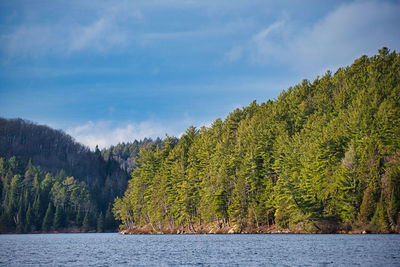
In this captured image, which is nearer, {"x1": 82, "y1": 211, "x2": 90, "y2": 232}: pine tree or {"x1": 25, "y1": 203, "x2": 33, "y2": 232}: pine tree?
{"x1": 25, "y1": 203, "x2": 33, "y2": 232}: pine tree

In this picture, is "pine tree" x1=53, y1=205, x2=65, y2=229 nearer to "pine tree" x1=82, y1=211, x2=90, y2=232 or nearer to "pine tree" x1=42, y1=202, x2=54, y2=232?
"pine tree" x1=42, y1=202, x2=54, y2=232

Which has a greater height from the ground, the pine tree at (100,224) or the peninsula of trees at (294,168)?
the peninsula of trees at (294,168)

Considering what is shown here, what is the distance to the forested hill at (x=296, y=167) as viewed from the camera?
6800 centimetres

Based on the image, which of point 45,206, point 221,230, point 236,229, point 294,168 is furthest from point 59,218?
point 294,168

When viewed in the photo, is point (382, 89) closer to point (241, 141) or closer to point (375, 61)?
point (375, 61)

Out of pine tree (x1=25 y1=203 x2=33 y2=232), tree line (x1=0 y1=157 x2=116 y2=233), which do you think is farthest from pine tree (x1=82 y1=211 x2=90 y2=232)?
pine tree (x1=25 y1=203 x2=33 y2=232)

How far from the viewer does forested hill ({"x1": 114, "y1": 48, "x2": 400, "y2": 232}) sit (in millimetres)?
A: 68000

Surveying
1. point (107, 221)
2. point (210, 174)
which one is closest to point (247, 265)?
point (210, 174)

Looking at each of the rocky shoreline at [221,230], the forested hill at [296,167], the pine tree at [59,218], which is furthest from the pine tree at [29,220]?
the rocky shoreline at [221,230]

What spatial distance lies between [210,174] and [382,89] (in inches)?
1629

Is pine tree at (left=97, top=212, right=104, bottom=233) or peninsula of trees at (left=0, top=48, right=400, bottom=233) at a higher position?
peninsula of trees at (left=0, top=48, right=400, bottom=233)

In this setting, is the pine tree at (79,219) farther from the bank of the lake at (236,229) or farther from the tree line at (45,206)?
the bank of the lake at (236,229)

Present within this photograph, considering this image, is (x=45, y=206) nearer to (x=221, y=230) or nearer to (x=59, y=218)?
(x=59, y=218)

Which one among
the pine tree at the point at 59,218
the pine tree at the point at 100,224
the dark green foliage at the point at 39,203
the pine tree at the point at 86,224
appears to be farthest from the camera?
the pine tree at the point at 100,224
